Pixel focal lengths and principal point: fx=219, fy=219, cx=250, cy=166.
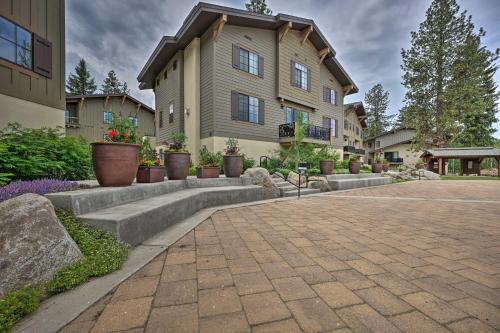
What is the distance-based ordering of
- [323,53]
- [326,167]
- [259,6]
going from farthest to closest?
[259,6] → [323,53] → [326,167]

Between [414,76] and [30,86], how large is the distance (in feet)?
97.5

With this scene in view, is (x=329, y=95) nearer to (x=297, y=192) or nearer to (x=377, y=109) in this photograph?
(x=297, y=192)

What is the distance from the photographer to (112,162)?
10.8 ft

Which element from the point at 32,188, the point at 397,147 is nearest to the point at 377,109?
the point at 397,147

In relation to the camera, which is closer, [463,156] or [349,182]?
[349,182]

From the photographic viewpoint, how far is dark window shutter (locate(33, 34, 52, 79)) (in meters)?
6.55

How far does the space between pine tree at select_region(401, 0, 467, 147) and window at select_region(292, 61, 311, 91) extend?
1595cm

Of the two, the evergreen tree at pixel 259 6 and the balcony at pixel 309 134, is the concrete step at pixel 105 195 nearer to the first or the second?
the balcony at pixel 309 134

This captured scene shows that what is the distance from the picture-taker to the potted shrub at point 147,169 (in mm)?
4480

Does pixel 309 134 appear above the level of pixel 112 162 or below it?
above

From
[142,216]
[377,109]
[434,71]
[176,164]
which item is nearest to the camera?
[142,216]

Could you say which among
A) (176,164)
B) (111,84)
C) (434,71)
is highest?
(111,84)

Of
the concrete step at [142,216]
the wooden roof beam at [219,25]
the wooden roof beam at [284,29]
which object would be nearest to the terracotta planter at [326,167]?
the concrete step at [142,216]

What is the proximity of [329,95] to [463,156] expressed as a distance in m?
15.8
